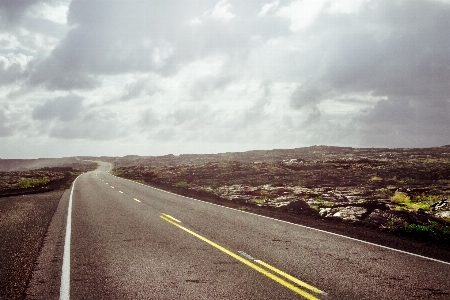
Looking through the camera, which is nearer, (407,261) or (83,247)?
(407,261)

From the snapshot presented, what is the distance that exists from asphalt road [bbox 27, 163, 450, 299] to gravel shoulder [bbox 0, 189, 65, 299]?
0.24 metres

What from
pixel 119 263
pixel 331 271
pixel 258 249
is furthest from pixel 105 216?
pixel 331 271

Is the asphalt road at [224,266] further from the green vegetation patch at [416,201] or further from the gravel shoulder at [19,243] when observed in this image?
the green vegetation patch at [416,201]

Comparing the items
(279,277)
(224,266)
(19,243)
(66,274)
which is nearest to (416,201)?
(279,277)

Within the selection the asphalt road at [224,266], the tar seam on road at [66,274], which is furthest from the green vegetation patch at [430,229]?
the tar seam on road at [66,274]

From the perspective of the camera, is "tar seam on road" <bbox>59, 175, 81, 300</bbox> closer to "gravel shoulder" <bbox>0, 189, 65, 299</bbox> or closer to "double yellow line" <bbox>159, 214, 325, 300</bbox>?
"gravel shoulder" <bbox>0, 189, 65, 299</bbox>

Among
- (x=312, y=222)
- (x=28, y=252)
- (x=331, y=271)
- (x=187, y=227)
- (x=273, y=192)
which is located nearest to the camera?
(x=331, y=271)

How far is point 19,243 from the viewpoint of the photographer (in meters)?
8.38

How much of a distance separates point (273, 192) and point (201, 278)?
1673 cm

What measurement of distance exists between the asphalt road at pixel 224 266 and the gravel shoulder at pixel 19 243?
0.78 feet

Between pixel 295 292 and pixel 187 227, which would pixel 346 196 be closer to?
pixel 187 227

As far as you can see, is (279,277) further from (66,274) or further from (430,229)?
(430,229)

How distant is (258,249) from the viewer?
25.3ft

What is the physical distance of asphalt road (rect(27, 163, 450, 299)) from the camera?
16.7 feet
